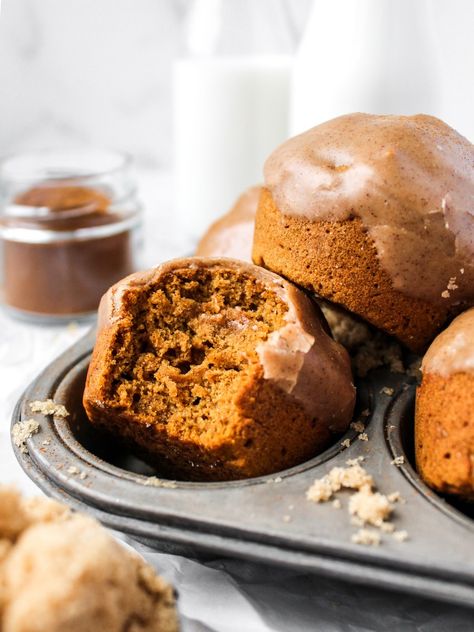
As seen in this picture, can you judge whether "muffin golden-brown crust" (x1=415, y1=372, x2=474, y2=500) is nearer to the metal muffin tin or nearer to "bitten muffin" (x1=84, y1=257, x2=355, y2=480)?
the metal muffin tin

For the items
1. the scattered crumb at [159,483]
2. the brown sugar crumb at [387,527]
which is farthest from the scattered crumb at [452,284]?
the scattered crumb at [159,483]

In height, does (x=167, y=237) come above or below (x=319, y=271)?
below

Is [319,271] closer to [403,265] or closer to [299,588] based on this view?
[403,265]

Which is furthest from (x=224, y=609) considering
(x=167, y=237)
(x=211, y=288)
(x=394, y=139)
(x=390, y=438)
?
(x=167, y=237)

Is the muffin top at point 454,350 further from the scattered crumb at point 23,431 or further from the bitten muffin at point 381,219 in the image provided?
the scattered crumb at point 23,431

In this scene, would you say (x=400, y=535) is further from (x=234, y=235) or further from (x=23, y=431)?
(x=234, y=235)
